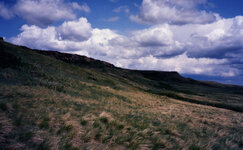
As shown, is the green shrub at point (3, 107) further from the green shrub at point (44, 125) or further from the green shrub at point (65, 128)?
the green shrub at point (65, 128)

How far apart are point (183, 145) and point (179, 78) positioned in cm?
13956

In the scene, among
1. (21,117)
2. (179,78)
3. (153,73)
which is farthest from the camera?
(153,73)

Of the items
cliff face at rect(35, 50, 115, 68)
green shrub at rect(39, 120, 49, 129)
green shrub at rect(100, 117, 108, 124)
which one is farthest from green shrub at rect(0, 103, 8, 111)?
cliff face at rect(35, 50, 115, 68)

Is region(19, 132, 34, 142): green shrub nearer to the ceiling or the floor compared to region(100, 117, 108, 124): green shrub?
nearer to the ceiling

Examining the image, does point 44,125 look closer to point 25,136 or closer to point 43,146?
point 25,136

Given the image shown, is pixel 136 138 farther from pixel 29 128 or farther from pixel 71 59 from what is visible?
pixel 71 59

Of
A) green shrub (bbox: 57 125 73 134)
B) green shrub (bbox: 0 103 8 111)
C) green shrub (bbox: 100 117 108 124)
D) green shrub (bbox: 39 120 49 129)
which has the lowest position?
green shrub (bbox: 100 117 108 124)

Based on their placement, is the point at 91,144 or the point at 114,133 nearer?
the point at 91,144

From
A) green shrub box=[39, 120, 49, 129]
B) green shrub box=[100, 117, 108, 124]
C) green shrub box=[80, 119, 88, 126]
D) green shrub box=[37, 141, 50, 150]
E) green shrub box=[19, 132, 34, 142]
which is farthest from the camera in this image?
green shrub box=[100, 117, 108, 124]

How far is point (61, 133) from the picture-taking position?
5.69 m

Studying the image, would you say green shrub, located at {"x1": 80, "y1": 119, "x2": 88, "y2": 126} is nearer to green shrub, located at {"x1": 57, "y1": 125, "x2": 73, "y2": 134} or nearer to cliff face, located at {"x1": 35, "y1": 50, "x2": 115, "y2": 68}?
green shrub, located at {"x1": 57, "y1": 125, "x2": 73, "y2": 134}

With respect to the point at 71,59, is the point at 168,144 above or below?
below

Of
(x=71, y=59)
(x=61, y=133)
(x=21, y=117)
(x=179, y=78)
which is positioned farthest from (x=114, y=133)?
(x=179, y=78)

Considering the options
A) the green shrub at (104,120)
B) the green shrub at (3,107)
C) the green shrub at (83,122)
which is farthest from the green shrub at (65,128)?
the green shrub at (3,107)
